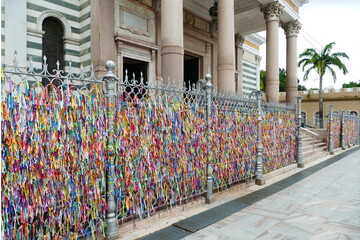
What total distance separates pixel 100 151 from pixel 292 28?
50.3 feet

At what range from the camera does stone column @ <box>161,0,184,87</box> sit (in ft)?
23.5

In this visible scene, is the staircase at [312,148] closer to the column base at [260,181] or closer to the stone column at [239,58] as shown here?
the column base at [260,181]

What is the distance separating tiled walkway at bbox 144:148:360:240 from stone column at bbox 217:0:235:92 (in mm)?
3898

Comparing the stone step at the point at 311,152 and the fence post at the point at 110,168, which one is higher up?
the fence post at the point at 110,168

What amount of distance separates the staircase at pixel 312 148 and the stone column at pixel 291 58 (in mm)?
2400

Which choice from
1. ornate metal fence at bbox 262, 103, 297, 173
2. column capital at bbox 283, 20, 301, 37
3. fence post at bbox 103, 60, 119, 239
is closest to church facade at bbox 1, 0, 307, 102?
column capital at bbox 283, 20, 301, 37

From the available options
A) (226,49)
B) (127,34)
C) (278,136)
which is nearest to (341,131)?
(278,136)

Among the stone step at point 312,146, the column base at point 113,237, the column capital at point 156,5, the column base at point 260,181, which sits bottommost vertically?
the column base at point 260,181

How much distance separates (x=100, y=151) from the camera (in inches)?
141

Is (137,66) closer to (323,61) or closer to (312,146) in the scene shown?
(312,146)

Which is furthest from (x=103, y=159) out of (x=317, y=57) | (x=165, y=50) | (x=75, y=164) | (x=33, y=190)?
(x=317, y=57)

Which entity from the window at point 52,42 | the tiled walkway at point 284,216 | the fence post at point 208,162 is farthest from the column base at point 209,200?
the window at point 52,42

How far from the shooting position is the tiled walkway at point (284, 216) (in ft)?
12.7

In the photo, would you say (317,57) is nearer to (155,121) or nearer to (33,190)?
(155,121)
